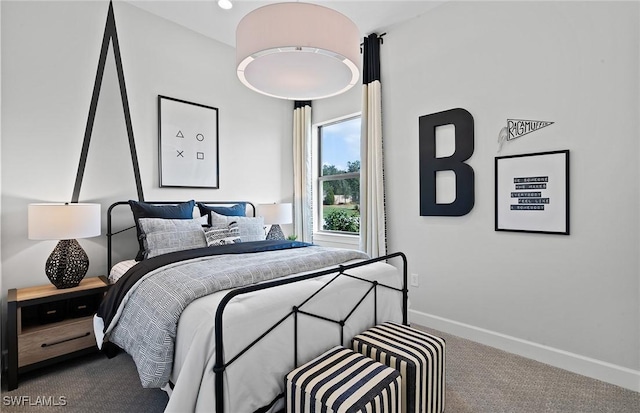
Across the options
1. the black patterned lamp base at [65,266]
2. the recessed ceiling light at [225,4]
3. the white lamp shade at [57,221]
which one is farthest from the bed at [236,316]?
the recessed ceiling light at [225,4]

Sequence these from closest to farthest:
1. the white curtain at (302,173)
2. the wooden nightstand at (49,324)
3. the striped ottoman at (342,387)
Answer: the striped ottoman at (342,387) < the wooden nightstand at (49,324) < the white curtain at (302,173)

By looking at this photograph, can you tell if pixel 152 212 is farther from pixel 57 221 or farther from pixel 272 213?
pixel 272 213

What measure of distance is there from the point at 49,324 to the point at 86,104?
1.83 m

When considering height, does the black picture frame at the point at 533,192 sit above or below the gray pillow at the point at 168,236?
above

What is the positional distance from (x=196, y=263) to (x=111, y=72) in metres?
2.17

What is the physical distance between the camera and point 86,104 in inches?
112

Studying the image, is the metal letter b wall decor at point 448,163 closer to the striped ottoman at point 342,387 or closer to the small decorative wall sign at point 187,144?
the striped ottoman at point 342,387

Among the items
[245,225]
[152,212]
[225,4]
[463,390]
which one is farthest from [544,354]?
[225,4]

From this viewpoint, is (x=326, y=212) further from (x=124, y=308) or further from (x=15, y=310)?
(x=15, y=310)

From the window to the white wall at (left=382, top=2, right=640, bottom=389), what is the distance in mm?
845

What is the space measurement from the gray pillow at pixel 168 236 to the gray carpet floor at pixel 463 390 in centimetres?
87

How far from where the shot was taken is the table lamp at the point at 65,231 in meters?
2.25

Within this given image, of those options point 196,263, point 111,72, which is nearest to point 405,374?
point 196,263

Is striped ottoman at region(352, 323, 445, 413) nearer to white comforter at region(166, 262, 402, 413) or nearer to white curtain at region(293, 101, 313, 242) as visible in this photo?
white comforter at region(166, 262, 402, 413)
